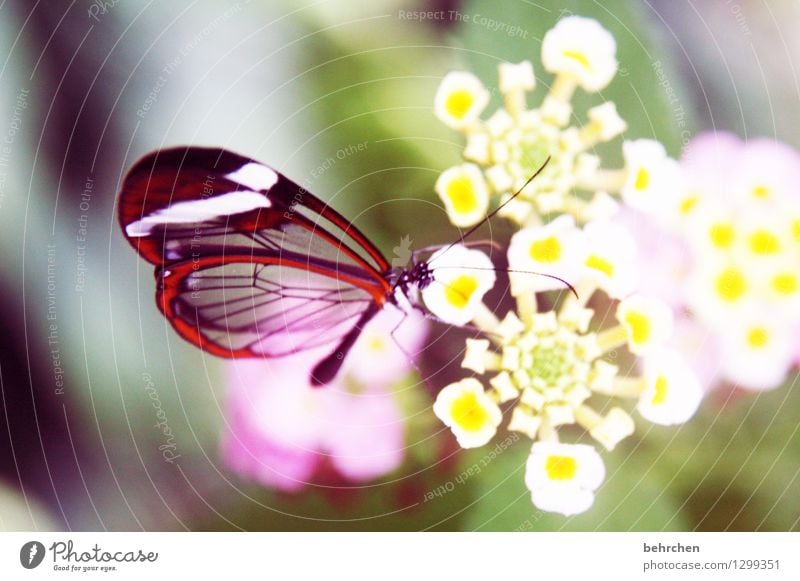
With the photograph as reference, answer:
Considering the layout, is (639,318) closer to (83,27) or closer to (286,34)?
(286,34)

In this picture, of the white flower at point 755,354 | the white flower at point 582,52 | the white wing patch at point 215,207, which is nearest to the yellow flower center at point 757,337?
the white flower at point 755,354

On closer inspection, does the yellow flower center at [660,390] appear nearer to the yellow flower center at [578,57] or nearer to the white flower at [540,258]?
the white flower at [540,258]

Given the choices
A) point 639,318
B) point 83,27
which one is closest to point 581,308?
point 639,318

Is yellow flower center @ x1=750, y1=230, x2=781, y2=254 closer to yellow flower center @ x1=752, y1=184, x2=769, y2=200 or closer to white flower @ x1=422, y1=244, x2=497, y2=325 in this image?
yellow flower center @ x1=752, y1=184, x2=769, y2=200

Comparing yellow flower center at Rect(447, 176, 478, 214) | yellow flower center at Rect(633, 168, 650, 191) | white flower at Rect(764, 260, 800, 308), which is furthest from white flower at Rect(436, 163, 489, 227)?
white flower at Rect(764, 260, 800, 308)

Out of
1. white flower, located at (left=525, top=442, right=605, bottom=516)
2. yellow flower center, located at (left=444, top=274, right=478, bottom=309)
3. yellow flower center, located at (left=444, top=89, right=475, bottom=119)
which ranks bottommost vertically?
white flower, located at (left=525, top=442, right=605, bottom=516)

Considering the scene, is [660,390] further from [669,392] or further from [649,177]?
[649,177]

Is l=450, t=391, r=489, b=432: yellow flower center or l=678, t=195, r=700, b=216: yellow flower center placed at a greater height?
l=678, t=195, r=700, b=216: yellow flower center
